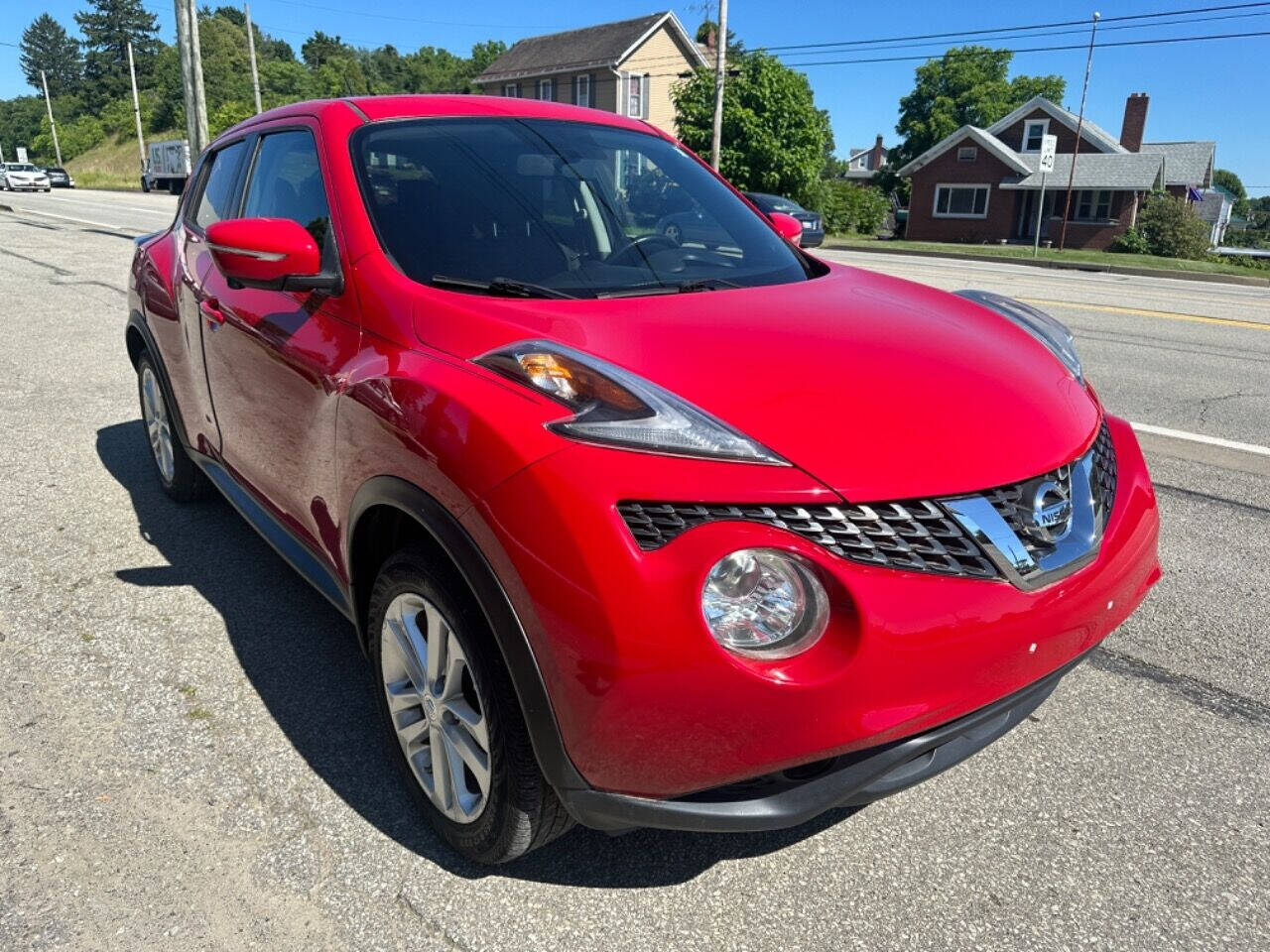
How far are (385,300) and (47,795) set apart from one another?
1557mm

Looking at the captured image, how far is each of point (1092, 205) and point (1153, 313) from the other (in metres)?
37.6

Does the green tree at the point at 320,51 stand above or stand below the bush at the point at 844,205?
above

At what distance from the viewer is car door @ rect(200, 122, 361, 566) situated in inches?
101

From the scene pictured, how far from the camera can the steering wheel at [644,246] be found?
111 inches

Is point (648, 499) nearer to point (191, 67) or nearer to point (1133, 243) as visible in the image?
point (191, 67)

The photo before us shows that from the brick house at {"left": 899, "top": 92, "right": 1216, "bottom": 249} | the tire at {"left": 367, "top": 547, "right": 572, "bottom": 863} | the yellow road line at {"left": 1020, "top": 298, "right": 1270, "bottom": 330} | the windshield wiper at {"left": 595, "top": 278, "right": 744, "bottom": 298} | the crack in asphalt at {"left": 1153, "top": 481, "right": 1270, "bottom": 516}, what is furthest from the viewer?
the brick house at {"left": 899, "top": 92, "right": 1216, "bottom": 249}

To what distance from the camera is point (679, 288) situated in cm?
269

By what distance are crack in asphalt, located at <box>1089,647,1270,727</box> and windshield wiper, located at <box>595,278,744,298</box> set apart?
1522 millimetres

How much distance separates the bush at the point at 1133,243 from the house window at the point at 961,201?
7.80 metres

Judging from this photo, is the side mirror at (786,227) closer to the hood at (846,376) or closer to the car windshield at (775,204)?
the hood at (846,376)

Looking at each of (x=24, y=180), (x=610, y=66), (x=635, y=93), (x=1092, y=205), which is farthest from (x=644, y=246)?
(x=24, y=180)

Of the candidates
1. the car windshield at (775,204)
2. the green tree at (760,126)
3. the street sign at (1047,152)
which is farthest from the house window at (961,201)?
the car windshield at (775,204)

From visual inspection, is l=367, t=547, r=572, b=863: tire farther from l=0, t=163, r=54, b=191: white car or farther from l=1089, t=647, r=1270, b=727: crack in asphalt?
l=0, t=163, r=54, b=191: white car

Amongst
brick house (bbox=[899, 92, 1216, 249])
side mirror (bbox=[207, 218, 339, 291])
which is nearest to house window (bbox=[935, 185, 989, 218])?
brick house (bbox=[899, 92, 1216, 249])
